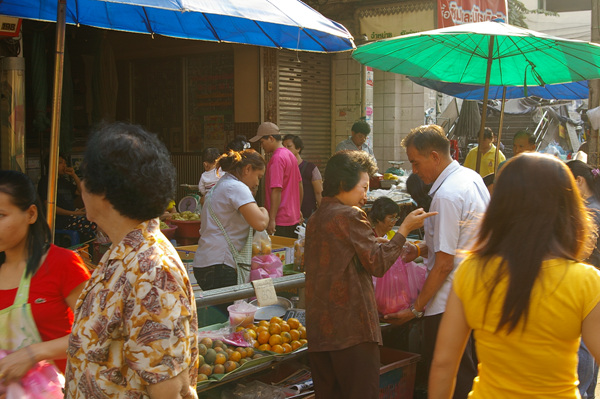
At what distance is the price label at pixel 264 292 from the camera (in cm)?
390

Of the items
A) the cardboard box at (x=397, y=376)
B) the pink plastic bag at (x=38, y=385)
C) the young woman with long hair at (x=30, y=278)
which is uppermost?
the young woman with long hair at (x=30, y=278)

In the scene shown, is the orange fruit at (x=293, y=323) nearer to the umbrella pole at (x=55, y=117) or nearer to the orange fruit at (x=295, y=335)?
the orange fruit at (x=295, y=335)

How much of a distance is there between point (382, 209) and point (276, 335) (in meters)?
1.38

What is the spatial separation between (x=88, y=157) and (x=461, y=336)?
1.44m

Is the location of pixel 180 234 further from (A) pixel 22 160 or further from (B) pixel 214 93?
(B) pixel 214 93

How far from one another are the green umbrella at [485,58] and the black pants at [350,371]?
7.44ft

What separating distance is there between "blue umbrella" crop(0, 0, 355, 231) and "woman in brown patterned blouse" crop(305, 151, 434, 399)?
84 centimetres

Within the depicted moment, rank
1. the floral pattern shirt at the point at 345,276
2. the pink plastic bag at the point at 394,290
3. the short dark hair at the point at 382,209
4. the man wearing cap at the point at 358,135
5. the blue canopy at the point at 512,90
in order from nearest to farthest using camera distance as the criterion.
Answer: the floral pattern shirt at the point at 345,276
the pink plastic bag at the point at 394,290
the short dark hair at the point at 382,209
the blue canopy at the point at 512,90
the man wearing cap at the point at 358,135

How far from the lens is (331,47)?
3990 millimetres

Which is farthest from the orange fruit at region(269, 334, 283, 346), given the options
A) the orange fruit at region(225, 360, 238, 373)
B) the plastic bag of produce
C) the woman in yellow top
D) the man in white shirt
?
the woman in yellow top

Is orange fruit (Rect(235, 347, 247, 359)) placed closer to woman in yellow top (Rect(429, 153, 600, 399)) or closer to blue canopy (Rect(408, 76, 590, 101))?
woman in yellow top (Rect(429, 153, 600, 399))

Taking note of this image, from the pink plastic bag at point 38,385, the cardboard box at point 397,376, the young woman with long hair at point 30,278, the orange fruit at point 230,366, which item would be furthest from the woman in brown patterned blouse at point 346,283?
the pink plastic bag at point 38,385

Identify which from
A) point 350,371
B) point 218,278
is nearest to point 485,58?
point 218,278

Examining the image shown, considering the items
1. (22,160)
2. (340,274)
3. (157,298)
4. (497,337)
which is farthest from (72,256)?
(22,160)
